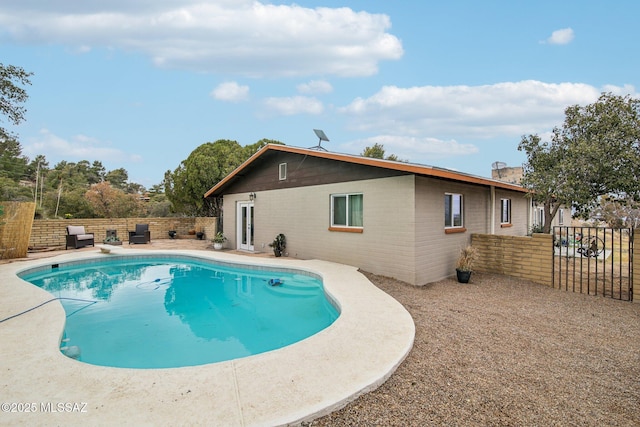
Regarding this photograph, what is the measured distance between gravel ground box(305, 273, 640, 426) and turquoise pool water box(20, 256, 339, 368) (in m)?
2.27

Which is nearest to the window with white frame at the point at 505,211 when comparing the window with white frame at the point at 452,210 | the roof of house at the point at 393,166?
the roof of house at the point at 393,166

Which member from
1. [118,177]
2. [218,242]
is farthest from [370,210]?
[118,177]

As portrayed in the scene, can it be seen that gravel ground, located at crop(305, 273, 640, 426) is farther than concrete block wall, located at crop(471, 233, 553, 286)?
No

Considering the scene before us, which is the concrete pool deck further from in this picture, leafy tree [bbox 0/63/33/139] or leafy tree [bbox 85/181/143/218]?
leafy tree [bbox 85/181/143/218]

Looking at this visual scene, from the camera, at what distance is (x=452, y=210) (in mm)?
9523

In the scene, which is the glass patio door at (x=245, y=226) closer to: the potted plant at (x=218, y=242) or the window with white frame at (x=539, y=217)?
the potted plant at (x=218, y=242)

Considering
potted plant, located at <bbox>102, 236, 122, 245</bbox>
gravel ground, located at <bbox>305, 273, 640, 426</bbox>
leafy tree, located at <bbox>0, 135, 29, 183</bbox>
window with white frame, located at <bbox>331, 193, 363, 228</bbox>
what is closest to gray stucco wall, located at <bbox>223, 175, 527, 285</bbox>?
window with white frame, located at <bbox>331, 193, 363, 228</bbox>

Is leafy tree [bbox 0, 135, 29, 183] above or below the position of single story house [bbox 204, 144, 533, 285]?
above

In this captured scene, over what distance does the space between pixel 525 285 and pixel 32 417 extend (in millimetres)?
9338

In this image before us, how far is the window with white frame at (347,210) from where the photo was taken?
973 cm

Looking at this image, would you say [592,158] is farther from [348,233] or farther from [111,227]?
[111,227]

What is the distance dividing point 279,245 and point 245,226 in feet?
10.7

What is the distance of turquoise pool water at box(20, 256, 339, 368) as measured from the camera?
4914 mm

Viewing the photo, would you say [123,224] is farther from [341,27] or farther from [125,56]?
[341,27]
